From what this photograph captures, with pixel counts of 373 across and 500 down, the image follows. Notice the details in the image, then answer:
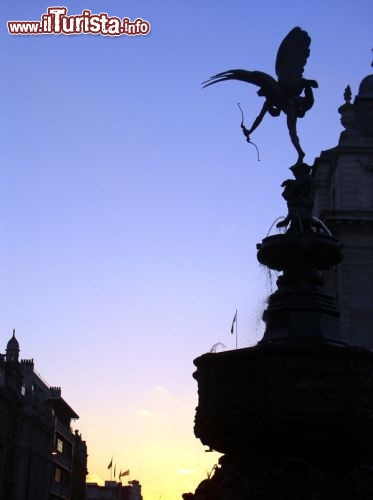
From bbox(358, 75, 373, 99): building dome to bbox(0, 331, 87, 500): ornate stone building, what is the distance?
3685 centimetres

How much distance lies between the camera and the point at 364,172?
141ft

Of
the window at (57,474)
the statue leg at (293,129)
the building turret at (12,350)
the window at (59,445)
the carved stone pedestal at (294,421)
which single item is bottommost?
the carved stone pedestal at (294,421)

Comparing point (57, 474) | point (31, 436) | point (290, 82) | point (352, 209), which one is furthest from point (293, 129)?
point (57, 474)

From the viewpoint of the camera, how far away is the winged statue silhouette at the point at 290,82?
14250mm

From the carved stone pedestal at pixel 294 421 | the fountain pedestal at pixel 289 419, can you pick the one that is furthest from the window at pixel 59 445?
the carved stone pedestal at pixel 294 421

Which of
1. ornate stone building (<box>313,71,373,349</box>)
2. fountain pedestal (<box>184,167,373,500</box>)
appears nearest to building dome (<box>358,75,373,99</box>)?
ornate stone building (<box>313,71,373,349</box>)

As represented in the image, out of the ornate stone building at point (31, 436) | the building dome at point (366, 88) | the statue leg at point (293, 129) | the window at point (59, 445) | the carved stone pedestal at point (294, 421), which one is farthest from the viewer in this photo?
the window at point (59, 445)

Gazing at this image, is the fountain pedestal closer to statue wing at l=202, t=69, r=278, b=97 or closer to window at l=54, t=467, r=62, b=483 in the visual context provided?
statue wing at l=202, t=69, r=278, b=97

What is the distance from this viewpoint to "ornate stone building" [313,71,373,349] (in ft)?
132

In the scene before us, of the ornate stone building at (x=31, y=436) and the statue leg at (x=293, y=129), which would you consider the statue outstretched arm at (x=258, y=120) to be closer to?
the statue leg at (x=293, y=129)

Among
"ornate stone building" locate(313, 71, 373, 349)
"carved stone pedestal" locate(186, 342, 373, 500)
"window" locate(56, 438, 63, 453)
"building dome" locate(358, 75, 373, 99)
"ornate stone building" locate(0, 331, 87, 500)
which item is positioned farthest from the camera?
"window" locate(56, 438, 63, 453)

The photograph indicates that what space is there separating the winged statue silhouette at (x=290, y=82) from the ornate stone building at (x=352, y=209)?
24.4 m

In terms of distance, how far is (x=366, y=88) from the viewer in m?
47.5

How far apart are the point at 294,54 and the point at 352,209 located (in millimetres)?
28023
